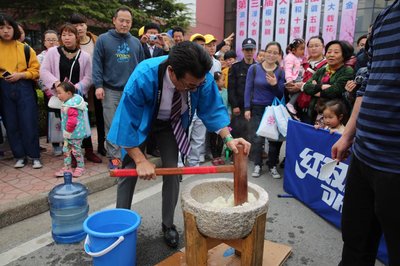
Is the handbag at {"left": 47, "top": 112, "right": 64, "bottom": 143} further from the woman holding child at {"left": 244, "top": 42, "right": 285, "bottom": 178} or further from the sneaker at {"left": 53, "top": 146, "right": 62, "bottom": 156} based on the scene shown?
the woman holding child at {"left": 244, "top": 42, "right": 285, "bottom": 178}

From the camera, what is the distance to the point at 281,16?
12617 mm

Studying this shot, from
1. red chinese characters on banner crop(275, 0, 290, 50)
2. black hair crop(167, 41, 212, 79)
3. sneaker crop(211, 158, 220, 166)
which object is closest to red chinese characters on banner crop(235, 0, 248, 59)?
red chinese characters on banner crop(275, 0, 290, 50)

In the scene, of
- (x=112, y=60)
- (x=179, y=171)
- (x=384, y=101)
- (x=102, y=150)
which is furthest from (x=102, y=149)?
(x=384, y=101)

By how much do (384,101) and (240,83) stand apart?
3728 millimetres

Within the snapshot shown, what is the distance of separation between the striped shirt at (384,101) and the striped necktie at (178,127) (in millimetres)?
1273

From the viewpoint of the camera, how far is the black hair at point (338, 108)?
3.44 m

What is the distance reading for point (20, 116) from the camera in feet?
13.5

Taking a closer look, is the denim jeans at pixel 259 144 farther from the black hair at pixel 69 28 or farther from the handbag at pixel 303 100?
the black hair at pixel 69 28

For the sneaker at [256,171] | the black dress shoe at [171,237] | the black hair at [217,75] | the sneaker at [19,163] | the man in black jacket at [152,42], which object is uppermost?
the man in black jacket at [152,42]

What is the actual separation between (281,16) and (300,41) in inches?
312

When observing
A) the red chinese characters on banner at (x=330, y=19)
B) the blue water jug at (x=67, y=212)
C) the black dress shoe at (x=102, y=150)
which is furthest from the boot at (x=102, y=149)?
the red chinese characters on banner at (x=330, y=19)

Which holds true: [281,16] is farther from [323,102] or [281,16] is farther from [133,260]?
[133,260]

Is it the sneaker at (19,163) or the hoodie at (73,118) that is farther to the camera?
the sneaker at (19,163)

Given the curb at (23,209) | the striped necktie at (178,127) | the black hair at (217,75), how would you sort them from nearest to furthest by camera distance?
1. the striped necktie at (178,127)
2. the curb at (23,209)
3. the black hair at (217,75)
